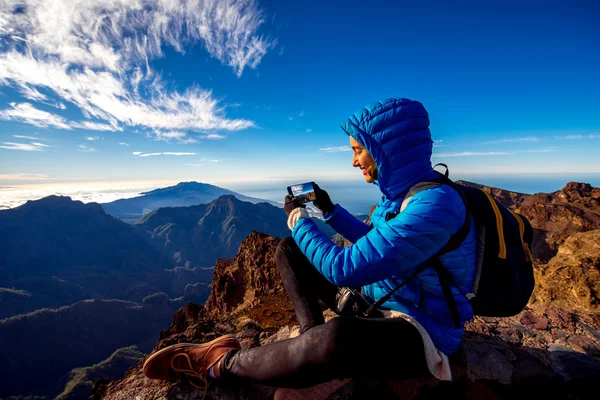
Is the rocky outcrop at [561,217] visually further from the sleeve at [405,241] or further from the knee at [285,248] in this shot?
the sleeve at [405,241]

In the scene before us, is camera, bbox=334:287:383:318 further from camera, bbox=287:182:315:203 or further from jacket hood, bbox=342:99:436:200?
jacket hood, bbox=342:99:436:200

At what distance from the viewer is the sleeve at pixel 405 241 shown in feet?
8.13

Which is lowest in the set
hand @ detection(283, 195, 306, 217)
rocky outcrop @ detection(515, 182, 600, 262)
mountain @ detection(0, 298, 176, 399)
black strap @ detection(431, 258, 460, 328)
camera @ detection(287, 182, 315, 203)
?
mountain @ detection(0, 298, 176, 399)

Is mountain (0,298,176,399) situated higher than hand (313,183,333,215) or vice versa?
hand (313,183,333,215)

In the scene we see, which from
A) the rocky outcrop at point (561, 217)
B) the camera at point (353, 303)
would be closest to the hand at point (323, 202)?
the camera at point (353, 303)

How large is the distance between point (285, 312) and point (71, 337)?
17382 centimetres

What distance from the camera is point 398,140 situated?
296cm

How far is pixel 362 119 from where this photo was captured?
3.10 m

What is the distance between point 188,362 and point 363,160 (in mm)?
3394

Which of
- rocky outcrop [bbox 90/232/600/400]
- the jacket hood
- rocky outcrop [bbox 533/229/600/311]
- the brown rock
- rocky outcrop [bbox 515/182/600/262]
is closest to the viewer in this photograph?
the jacket hood

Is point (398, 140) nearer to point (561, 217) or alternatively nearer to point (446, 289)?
point (446, 289)

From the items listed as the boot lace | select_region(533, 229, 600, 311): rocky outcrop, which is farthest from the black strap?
select_region(533, 229, 600, 311): rocky outcrop

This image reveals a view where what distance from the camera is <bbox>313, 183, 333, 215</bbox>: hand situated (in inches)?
163

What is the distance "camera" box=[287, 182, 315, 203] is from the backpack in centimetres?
116
